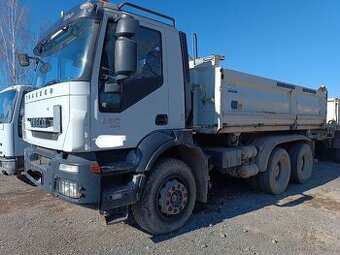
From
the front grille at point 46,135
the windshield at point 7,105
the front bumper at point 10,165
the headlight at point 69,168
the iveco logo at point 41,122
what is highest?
the windshield at point 7,105

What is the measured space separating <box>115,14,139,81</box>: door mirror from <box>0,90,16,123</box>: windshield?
4.48 meters

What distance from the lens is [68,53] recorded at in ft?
13.9

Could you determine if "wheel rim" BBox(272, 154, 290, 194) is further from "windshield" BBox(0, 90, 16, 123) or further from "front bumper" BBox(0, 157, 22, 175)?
"windshield" BBox(0, 90, 16, 123)

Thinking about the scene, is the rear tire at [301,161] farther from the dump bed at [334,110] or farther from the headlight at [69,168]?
the headlight at [69,168]

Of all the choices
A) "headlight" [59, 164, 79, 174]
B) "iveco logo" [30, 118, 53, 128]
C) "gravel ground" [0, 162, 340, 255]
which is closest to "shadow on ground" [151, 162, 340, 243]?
"gravel ground" [0, 162, 340, 255]

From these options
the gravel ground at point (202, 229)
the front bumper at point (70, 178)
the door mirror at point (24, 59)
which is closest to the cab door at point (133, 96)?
the front bumper at point (70, 178)

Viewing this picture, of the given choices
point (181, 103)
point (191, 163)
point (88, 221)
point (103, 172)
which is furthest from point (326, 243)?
point (88, 221)

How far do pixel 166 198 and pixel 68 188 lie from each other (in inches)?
54.2

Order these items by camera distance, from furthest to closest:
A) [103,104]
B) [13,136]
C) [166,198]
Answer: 1. [13,136]
2. [166,198]
3. [103,104]

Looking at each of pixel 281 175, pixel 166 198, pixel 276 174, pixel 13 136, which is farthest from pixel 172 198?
pixel 13 136

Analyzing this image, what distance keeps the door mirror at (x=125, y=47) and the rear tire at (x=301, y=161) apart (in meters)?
5.54

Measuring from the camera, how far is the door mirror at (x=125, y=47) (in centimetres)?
370

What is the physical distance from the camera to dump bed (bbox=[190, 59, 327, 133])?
18.3 ft

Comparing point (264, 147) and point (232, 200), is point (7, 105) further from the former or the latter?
point (264, 147)
